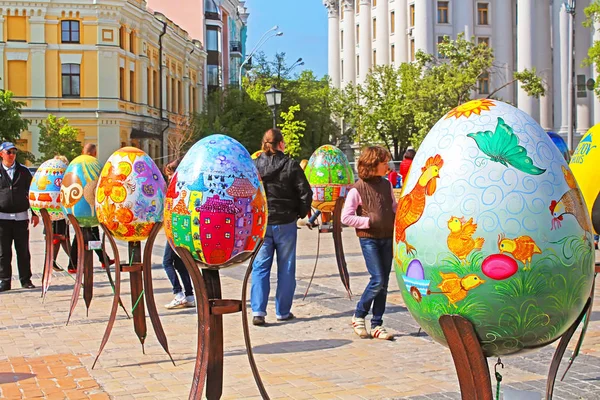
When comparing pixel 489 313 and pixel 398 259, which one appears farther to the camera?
pixel 398 259

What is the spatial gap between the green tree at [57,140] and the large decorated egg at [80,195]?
36.6 meters

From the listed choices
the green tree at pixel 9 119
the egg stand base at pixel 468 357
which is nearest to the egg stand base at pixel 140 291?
the egg stand base at pixel 468 357

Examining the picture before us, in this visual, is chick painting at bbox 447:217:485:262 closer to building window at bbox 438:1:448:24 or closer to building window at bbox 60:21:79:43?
building window at bbox 60:21:79:43

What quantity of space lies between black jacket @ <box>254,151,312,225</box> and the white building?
5531 centimetres

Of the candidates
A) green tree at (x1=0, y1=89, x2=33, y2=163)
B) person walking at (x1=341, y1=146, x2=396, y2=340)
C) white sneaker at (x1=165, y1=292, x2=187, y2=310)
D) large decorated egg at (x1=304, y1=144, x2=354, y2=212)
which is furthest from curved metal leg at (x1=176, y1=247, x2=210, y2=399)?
green tree at (x1=0, y1=89, x2=33, y2=163)

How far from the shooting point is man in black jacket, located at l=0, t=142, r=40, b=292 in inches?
511

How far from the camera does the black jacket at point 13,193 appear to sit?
42.5 ft

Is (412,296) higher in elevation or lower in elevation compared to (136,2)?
lower

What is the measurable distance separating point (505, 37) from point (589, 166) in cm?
6981

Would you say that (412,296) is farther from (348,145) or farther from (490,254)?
(348,145)

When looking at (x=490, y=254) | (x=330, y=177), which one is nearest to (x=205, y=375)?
(x=490, y=254)

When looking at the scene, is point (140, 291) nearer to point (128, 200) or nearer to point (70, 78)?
point (128, 200)

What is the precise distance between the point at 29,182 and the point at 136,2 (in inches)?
1654

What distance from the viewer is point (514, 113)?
152 inches
